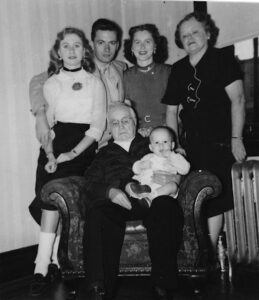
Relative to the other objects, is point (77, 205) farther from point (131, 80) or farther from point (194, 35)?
point (194, 35)

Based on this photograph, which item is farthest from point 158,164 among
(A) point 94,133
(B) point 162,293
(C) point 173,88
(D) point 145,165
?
(B) point 162,293

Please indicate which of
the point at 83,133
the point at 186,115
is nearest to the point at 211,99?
the point at 186,115

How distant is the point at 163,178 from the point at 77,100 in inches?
35.2

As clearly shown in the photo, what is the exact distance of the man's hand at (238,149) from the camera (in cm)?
276

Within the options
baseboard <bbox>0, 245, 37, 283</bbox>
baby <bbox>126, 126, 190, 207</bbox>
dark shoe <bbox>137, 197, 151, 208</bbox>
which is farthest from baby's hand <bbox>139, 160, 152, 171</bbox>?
baseboard <bbox>0, 245, 37, 283</bbox>

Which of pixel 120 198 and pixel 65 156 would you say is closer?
pixel 120 198

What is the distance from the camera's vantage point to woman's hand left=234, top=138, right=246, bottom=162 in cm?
276

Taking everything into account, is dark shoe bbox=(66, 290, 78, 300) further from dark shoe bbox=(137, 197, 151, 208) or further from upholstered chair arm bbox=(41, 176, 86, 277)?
dark shoe bbox=(137, 197, 151, 208)

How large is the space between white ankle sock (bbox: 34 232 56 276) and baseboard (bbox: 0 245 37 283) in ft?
1.53

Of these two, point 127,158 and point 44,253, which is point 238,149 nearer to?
point 127,158

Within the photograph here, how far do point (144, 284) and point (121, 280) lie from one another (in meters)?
0.20

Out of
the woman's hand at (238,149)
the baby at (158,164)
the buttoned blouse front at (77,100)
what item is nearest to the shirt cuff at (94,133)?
the buttoned blouse front at (77,100)

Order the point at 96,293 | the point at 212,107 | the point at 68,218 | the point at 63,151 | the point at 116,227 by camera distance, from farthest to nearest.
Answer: the point at 63,151
the point at 212,107
the point at 68,218
the point at 116,227
the point at 96,293

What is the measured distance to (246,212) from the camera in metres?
2.93
